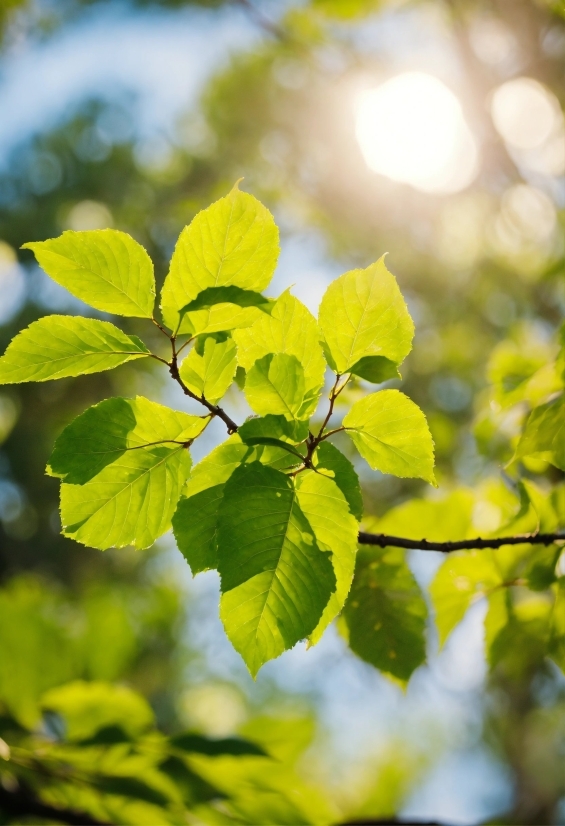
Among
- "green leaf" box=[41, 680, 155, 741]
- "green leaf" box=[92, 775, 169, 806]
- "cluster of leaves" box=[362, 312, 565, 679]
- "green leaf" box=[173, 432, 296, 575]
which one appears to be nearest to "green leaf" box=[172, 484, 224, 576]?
"green leaf" box=[173, 432, 296, 575]

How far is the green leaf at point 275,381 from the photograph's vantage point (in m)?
0.38

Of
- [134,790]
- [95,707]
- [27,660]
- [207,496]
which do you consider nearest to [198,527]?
[207,496]

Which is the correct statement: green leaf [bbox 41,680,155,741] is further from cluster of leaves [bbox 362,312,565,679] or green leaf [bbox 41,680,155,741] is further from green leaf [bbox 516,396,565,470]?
green leaf [bbox 516,396,565,470]

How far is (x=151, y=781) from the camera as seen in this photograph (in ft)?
2.15

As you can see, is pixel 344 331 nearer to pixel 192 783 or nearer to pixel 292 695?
pixel 192 783

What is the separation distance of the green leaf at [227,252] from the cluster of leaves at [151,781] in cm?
45

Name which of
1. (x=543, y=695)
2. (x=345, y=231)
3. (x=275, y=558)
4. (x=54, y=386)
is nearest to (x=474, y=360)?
(x=345, y=231)

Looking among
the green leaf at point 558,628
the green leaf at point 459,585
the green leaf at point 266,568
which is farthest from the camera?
the green leaf at point 459,585

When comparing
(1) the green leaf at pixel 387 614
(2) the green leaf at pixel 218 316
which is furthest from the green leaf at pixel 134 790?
(2) the green leaf at pixel 218 316

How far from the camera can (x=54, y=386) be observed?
423 centimetres

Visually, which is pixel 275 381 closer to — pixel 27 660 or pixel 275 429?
pixel 275 429

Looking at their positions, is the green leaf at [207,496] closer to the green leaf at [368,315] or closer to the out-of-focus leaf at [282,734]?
the green leaf at [368,315]

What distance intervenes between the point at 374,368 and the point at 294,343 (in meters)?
0.05

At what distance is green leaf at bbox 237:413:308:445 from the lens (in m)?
0.38
